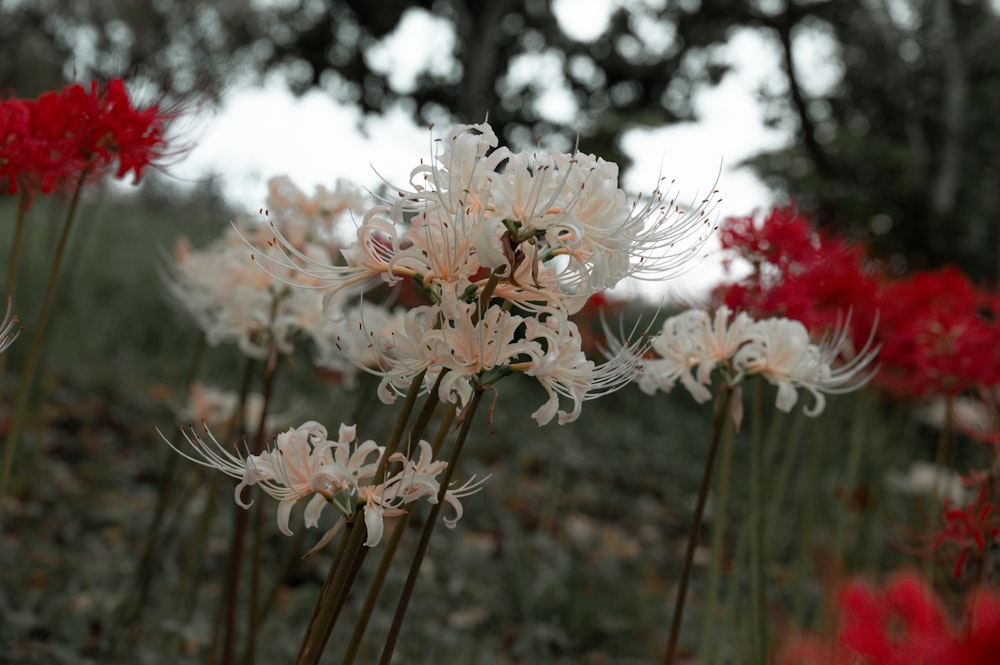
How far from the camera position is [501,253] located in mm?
1065

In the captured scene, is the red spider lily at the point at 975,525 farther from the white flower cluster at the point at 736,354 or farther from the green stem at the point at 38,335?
the green stem at the point at 38,335

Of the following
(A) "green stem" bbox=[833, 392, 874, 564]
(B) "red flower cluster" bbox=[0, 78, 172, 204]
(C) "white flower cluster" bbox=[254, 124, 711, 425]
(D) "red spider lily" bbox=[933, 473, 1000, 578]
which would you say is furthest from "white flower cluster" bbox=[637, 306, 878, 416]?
(A) "green stem" bbox=[833, 392, 874, 564]

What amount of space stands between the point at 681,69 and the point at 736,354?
10.4m

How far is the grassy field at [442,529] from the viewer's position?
8.98ft

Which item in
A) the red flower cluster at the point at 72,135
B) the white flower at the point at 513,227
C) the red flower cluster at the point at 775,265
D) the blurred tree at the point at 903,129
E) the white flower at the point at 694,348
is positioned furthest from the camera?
the blurred tree at the point at 903,129

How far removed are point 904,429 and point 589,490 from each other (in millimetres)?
2832

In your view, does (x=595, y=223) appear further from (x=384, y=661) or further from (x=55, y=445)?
(x=55, y=445)

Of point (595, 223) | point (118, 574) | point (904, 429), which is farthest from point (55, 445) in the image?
point (904, 429)

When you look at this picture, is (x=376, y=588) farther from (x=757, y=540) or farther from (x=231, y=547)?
(x=757, y=540)

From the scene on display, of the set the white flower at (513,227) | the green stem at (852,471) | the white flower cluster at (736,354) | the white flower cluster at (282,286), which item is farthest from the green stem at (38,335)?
the green stem at (852,471)

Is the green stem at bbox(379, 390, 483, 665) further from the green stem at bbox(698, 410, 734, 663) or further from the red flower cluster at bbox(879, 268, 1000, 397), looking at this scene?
the red flower cluster at bbox(879, 268, 1000, 397)

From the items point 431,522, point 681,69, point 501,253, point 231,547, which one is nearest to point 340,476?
point 431,522

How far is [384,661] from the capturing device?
1.19 meters

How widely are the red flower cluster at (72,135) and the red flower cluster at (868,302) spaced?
1.23 m
